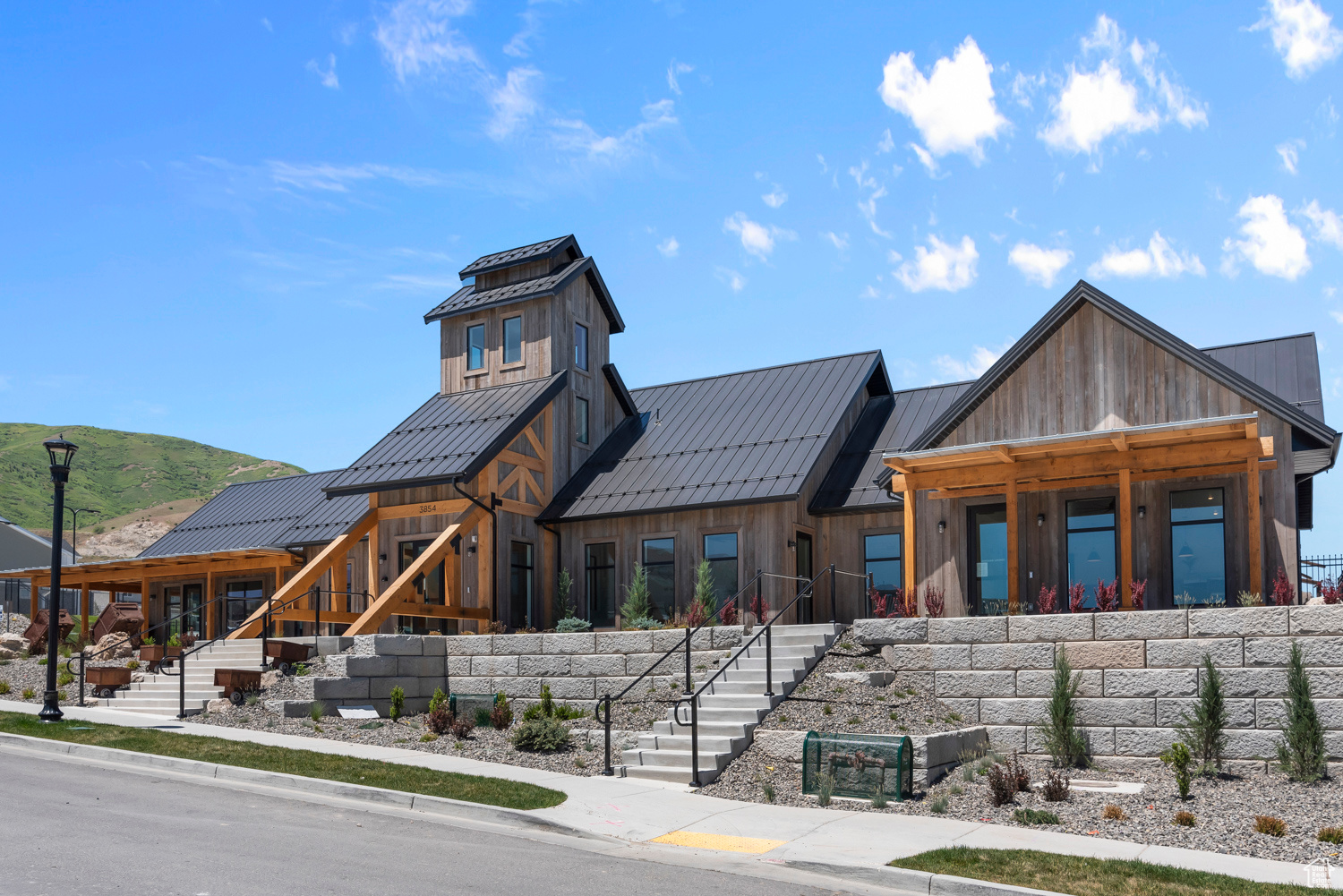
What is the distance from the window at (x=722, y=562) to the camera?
23.1 m

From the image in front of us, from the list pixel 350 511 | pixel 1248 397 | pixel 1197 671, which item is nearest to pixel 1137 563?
pixel 1248 397

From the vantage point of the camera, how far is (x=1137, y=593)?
17.5 metres

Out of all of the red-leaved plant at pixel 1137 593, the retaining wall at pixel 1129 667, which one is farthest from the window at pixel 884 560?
the retaining wall at pixel 1129 667

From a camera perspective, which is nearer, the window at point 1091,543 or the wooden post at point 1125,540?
the wooden post at point 1125,540

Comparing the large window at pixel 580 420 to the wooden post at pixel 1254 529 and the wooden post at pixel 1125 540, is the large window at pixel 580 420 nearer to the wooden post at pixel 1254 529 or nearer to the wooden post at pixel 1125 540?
the wooden post at pixel 1125 540

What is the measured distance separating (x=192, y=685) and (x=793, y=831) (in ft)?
43.2

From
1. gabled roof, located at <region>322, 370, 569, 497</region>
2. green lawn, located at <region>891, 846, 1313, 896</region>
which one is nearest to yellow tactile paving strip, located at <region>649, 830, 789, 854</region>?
green lawn, located at <region>891, 846, 1313, 896</region>

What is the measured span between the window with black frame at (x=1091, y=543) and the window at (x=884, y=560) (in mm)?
3819

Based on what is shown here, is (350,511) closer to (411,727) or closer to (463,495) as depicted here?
(463,495)

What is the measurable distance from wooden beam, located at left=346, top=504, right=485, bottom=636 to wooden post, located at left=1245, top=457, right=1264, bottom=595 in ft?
46.0

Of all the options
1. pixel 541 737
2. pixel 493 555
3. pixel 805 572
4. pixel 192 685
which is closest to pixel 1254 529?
pixel 805 572

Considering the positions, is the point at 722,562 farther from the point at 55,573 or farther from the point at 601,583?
the point at 55,573

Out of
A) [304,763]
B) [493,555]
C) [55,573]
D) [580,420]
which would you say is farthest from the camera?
[580,420]

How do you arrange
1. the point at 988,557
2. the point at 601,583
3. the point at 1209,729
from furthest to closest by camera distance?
the point at 601,583, the point at 988,557, the point at 1209,729
